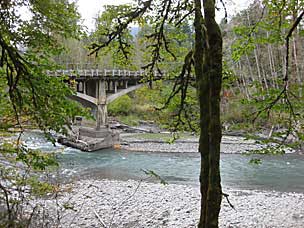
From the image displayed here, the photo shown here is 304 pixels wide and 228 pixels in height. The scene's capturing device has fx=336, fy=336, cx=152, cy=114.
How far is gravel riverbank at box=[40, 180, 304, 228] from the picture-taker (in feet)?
24.9

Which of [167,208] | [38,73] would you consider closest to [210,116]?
[38,73]

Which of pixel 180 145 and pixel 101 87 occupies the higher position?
pixel 101 87

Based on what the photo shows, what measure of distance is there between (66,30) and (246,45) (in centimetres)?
243

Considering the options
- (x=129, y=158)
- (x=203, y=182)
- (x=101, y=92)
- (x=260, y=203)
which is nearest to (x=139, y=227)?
(x=260, y=203)

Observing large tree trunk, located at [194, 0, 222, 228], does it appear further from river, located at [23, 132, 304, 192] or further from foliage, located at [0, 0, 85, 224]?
river, located at [23, 132, 304, 192]

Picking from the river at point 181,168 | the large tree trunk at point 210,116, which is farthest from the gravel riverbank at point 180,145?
the large tree trunk at point 210,116

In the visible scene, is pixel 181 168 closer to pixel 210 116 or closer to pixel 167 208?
pixel 167 208

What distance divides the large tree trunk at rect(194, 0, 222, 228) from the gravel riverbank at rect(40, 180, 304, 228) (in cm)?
491

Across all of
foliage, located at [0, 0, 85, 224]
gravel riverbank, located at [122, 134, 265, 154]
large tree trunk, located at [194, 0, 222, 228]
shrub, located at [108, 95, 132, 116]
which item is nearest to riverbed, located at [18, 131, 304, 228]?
foliage, located at [0, 0, 85, 224]

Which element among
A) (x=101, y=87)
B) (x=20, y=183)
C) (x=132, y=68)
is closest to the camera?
(x=20, y=183)

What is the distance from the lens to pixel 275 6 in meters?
4.31

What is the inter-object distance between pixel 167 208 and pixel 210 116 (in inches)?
278

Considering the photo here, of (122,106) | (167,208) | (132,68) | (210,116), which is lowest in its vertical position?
(167,208)

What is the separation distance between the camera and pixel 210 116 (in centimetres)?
216
